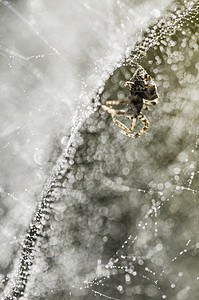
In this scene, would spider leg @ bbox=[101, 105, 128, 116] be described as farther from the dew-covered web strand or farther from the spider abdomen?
the dew-covered web strand

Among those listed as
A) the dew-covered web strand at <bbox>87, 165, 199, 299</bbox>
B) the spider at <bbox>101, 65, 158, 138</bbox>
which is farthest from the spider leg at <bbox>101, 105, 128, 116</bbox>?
the dew-covered web strand at <bbox>87, 165, 199, 299</bbox>

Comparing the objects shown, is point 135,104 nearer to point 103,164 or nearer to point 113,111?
point 113,111

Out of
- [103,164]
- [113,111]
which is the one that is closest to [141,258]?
[103,164]

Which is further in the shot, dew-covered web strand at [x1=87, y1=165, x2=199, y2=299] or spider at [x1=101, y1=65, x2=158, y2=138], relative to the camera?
dew-covered web strand at [x1=87, y1=165, x2=199, y2=299]

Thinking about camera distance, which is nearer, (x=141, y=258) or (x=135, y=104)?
(x=135, y=104)

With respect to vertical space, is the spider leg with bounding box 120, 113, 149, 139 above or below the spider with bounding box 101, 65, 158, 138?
below

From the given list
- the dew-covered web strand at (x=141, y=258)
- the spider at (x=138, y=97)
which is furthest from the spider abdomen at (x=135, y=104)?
the dew-covered web strand at (x=141, y=258)

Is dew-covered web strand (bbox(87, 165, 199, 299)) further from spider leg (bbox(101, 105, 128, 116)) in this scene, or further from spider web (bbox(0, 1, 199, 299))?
spider leg (bbox(101, 105, 128, 116))

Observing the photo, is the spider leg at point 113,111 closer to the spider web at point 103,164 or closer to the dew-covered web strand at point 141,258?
the spider web at point 103,164

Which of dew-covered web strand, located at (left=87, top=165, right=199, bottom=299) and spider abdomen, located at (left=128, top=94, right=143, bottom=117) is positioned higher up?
spider abdomen, located at (left=128, top=94, right=143, bottom=117)
